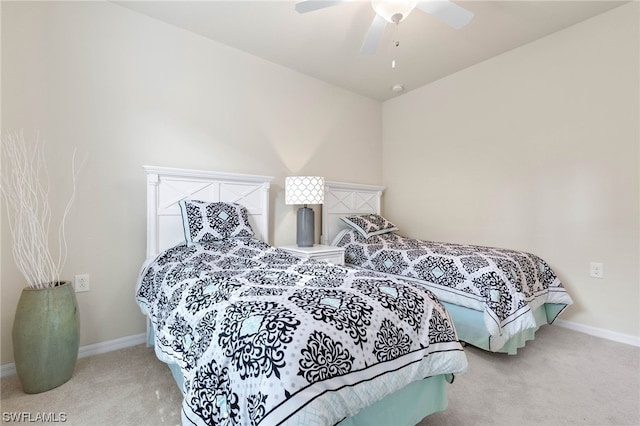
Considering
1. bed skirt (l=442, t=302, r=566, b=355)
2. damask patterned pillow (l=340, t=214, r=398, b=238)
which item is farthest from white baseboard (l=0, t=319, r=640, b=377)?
damask patterned pillow (l=340, t=214, r=398, b=238)

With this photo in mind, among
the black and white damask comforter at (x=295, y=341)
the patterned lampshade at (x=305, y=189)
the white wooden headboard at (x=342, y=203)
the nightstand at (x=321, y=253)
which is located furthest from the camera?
the white wooden headboard at (x=342, y=203)

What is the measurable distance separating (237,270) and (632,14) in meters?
3.35

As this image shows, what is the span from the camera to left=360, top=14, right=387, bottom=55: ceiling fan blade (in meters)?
1.85

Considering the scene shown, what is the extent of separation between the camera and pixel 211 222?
85.2 inches

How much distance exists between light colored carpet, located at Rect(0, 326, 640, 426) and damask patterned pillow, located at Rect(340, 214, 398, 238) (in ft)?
4.75

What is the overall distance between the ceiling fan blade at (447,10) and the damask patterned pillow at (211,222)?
1.84 meters

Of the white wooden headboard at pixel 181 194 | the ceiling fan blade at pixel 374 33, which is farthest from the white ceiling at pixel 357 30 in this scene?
the white wooden headboard at pixel 181 194

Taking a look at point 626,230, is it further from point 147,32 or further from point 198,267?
point 147,32

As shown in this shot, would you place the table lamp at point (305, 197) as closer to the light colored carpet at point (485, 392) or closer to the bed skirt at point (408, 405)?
the light colored carpet at point (485, 392)

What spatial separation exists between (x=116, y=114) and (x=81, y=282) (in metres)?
1.21

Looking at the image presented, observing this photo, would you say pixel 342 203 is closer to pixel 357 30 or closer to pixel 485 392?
pixel 357 30

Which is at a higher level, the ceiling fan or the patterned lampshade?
the ceiling fan

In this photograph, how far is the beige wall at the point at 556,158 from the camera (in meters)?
2.26

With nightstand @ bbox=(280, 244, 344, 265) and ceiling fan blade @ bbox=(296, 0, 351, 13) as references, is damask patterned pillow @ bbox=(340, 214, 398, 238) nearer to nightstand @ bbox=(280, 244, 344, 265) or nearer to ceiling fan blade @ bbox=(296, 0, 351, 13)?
nightstand @ bbox=(280, 244, 344, 265)
